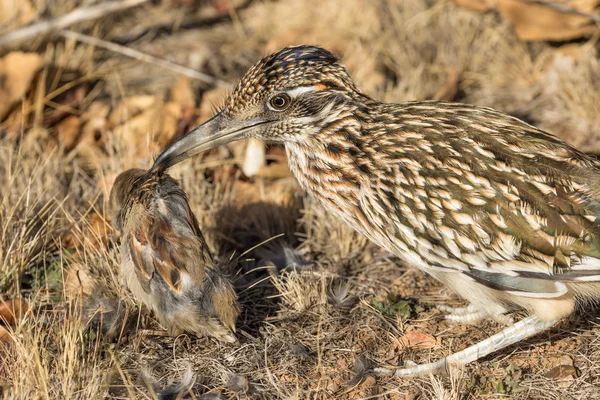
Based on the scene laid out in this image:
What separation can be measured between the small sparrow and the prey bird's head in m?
0.28

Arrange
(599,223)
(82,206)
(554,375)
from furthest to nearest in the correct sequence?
(82,206) → (554,375) → (599,223)

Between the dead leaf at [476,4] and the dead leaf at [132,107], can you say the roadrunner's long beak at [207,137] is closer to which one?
the dead leaf at [132,107]

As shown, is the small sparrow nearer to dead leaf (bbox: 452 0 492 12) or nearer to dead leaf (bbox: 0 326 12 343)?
dead leaf (bbox: 0 326 12 343)

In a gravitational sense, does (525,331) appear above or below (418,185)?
below

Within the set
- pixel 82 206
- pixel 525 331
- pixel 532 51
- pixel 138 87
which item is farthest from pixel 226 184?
pixel 532 51

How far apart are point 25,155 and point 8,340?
2195 millimetres

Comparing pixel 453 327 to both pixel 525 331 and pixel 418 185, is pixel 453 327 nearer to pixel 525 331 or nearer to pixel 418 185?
pixel 525 331

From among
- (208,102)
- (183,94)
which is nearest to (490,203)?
(208,102)

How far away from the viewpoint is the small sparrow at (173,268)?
418cm

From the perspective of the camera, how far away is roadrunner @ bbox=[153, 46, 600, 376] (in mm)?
3986

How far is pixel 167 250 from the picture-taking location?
417 centimetres

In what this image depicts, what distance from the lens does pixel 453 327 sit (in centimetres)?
474

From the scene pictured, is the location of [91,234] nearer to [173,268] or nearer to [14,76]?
[173,268]

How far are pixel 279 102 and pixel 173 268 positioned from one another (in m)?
1.14
